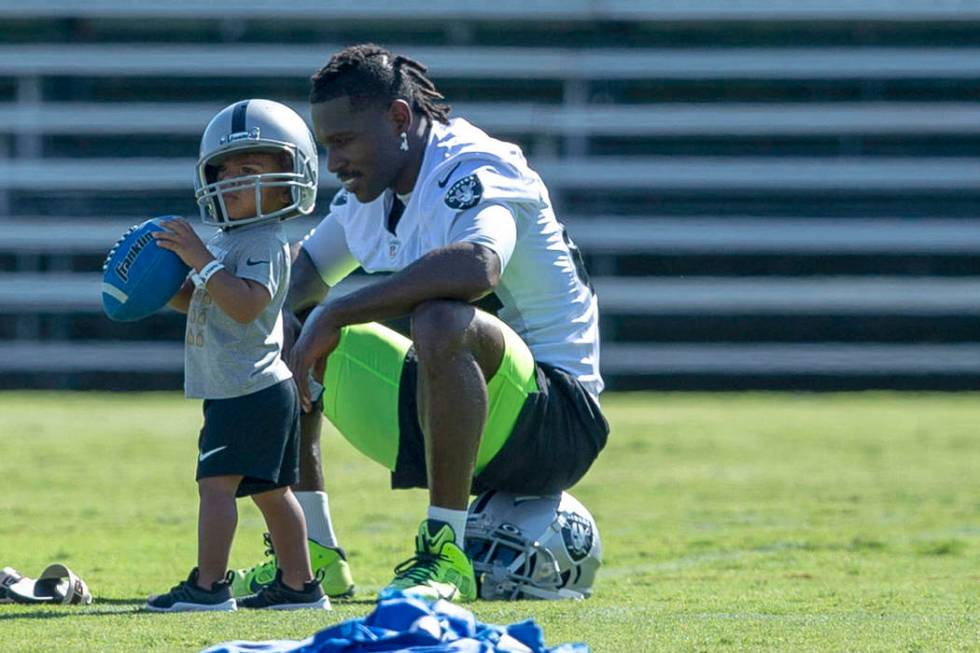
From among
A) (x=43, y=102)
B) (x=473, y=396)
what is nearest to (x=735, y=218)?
(x=43, y=102)

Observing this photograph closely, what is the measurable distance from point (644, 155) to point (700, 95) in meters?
0.73

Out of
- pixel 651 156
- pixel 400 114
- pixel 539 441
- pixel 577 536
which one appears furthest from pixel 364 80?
pixel 651 156

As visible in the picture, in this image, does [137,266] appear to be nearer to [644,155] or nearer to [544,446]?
[544,446]

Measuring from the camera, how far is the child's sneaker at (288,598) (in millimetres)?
3586

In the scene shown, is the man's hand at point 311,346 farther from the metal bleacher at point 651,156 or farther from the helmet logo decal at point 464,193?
the metal bleacher at point 651,156

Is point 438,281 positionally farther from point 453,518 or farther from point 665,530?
point 665,530

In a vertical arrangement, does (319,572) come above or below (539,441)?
below

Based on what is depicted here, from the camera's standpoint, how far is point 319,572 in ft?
13.1

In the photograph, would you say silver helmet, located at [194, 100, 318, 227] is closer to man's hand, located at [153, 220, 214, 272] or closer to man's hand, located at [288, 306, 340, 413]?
man's hand, located at [153, 220, 214, 272]

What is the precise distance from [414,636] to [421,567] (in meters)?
1.05

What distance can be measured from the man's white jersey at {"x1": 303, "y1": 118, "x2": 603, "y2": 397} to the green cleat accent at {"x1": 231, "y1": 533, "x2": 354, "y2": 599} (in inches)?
26.9

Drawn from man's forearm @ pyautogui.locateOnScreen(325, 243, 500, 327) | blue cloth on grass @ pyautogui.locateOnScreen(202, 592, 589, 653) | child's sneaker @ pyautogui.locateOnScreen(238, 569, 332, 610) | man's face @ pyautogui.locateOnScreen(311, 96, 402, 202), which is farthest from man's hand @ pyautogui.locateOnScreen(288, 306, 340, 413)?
blue cloth on grass @ pyautogui.locateOnScreen(202, 592, 589, 653)

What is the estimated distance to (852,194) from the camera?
15.1 meters

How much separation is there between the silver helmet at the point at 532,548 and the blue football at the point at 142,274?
96 cm
